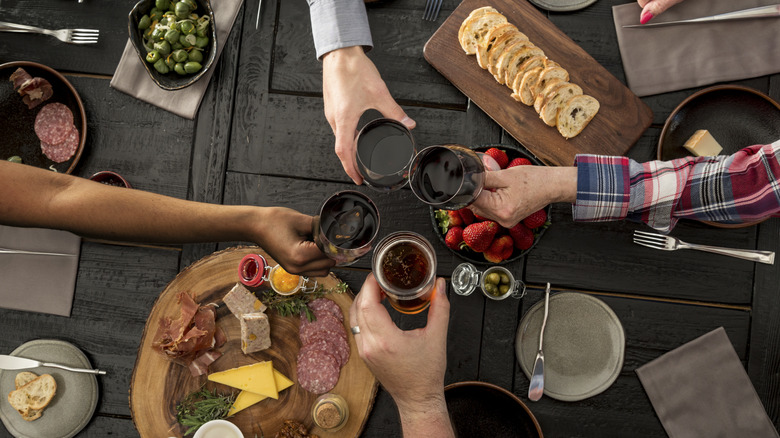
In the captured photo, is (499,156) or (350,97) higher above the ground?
(350,97)

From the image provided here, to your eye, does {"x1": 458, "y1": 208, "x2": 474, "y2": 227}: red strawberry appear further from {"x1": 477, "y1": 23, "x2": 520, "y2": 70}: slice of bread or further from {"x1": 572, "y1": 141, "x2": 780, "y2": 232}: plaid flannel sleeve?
{"x1": 477, "y1": 23, "x2": 520, "y2": 70}: slice of bread

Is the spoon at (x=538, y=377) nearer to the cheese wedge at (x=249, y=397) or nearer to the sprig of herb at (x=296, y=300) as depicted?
the sprig of herb at (x=296, y=300)

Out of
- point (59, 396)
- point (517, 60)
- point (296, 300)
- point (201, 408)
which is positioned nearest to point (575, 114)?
point (517, 60)

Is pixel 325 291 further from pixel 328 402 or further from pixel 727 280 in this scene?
pixel 727 280

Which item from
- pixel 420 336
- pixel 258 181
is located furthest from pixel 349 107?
pixel 420 336

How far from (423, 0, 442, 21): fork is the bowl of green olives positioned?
86cm

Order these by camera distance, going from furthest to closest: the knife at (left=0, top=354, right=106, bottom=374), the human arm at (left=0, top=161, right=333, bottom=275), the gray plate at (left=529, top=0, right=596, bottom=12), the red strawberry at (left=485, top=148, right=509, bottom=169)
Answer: the gray plate at (left=529, top=0, right=596, bottom=12) → the knife at (left=0, top=354, right=106, bottom=374) → the red strawberry at (left=485, top=148, right=509, bottom=169) → the human arm at (left=0, top=161, right=333, bottom=275)

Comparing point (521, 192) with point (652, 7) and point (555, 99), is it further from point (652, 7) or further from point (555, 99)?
point (652, 7)

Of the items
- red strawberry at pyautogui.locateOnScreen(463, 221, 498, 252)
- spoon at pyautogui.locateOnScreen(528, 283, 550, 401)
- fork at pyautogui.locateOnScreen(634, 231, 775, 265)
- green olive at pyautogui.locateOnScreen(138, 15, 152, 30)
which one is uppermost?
green olive at pyautogui.locateOnScreen(138, 15, 152, 30)

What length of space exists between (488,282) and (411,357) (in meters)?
0.51

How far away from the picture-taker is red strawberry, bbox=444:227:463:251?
173 centimetres

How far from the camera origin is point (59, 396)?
6.03 ft

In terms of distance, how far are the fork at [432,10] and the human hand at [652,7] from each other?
0.81 meters

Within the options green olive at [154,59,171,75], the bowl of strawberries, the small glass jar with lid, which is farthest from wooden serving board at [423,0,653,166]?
green olive at [154,59,171,75]
